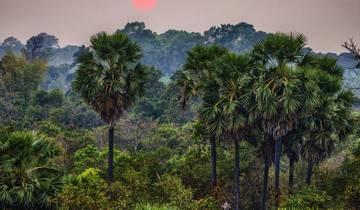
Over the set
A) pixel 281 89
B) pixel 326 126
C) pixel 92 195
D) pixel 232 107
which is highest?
pixel 281 89

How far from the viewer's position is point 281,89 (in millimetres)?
21672

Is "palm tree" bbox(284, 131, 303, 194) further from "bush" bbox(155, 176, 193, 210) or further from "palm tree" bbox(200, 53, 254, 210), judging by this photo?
"bush" bbox(155, 176, 193, 210)

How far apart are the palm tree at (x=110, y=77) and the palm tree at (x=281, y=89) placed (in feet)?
22.1

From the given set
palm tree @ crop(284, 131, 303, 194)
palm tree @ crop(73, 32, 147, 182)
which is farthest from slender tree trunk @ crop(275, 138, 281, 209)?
palm tree @ crop(73, 32, 147, 182)

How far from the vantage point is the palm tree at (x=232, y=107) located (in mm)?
22031

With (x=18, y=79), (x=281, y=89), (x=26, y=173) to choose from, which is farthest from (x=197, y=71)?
(x=18, y=79)

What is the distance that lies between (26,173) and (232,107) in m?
10.7

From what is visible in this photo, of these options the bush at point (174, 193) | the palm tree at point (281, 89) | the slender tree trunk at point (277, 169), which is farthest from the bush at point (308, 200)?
the bush at point (174, 193)

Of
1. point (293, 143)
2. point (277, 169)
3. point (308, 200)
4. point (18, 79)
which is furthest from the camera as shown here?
point (18, 79)

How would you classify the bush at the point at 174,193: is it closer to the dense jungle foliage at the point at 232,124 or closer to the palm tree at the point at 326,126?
the dense jungle foliage at the point at 232,124

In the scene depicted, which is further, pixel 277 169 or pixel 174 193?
pixel 277 169

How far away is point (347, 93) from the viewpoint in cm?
2414

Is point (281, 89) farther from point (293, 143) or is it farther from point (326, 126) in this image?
point (293, 143)

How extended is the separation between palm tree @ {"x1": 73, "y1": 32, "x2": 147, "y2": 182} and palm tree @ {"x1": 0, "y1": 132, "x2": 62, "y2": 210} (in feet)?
22.2
